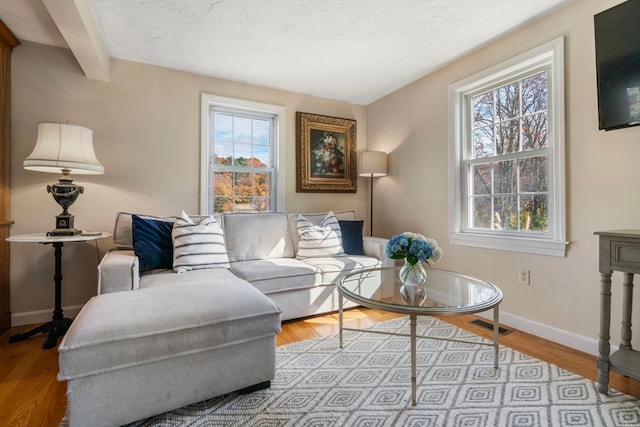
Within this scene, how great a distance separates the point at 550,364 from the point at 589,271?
2.14 ft

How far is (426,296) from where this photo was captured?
5.62 feet

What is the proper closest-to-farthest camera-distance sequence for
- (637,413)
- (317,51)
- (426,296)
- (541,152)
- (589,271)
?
1. (637,413)
2. (426,296)
3. (589,271)
4. (541,152)
5. (317,51)

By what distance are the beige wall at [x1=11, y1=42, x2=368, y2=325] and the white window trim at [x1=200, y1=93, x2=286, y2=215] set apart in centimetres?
6

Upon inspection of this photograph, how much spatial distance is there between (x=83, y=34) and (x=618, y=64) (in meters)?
3.24

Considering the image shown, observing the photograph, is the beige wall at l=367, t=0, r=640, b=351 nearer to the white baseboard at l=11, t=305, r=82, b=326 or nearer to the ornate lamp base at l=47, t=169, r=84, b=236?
the ornate lamp base at l=47, t=169, r=84, b=236

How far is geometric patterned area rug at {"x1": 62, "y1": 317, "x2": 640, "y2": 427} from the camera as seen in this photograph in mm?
1348

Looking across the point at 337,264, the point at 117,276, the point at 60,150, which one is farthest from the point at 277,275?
the point at 60,150

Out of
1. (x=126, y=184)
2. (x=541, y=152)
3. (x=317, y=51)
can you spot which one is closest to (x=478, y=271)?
(x=541, y=152)

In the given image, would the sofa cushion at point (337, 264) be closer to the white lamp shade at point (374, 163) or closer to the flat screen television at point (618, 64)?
the white lamp shade at point (374, 163)

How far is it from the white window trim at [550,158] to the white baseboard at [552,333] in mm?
526

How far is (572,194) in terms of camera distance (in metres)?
2.04

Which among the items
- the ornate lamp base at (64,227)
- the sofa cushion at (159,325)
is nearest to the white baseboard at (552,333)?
the sofa cushion at (159,325)

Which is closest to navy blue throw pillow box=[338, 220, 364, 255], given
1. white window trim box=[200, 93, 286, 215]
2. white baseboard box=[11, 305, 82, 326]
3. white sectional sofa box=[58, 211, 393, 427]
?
white window trim box=[200, 93, 286, 215]

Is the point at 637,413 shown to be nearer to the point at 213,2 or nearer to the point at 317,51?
the point at 317,51
